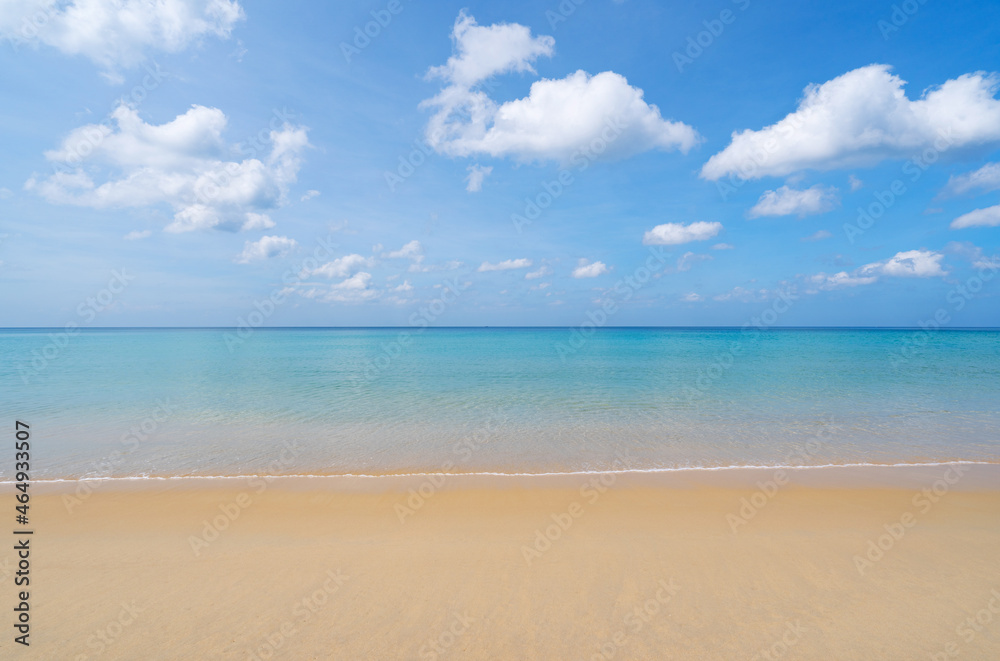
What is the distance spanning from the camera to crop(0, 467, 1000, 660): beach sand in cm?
468

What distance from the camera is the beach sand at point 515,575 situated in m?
4.68

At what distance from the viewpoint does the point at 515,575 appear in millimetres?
5844

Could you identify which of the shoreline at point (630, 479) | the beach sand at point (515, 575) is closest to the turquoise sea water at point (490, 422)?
the shoreline at point (630, 479)

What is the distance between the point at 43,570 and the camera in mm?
6055

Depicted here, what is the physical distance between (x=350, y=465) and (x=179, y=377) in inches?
921

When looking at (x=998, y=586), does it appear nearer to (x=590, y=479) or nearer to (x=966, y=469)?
(x=590, y=479)

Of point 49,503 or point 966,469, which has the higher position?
point 966,469

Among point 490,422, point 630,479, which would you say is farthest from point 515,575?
point 490,422

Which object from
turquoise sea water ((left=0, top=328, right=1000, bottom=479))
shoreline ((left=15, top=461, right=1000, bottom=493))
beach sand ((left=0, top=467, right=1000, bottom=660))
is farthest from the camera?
turquoise sea water ((left=0, top=328, right=1000, bottom=479))

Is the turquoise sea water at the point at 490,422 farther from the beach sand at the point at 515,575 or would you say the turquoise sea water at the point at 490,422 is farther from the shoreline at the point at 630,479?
the beach sand at the point at 515,575

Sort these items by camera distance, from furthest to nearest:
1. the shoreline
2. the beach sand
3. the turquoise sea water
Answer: the turquoise sea water → the shoreline → the beach sand

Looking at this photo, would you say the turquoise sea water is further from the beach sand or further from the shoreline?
the beach sand

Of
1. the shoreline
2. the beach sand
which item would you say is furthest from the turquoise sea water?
the beach sand

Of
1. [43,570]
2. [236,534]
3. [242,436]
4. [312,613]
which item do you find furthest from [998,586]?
[242,436]
